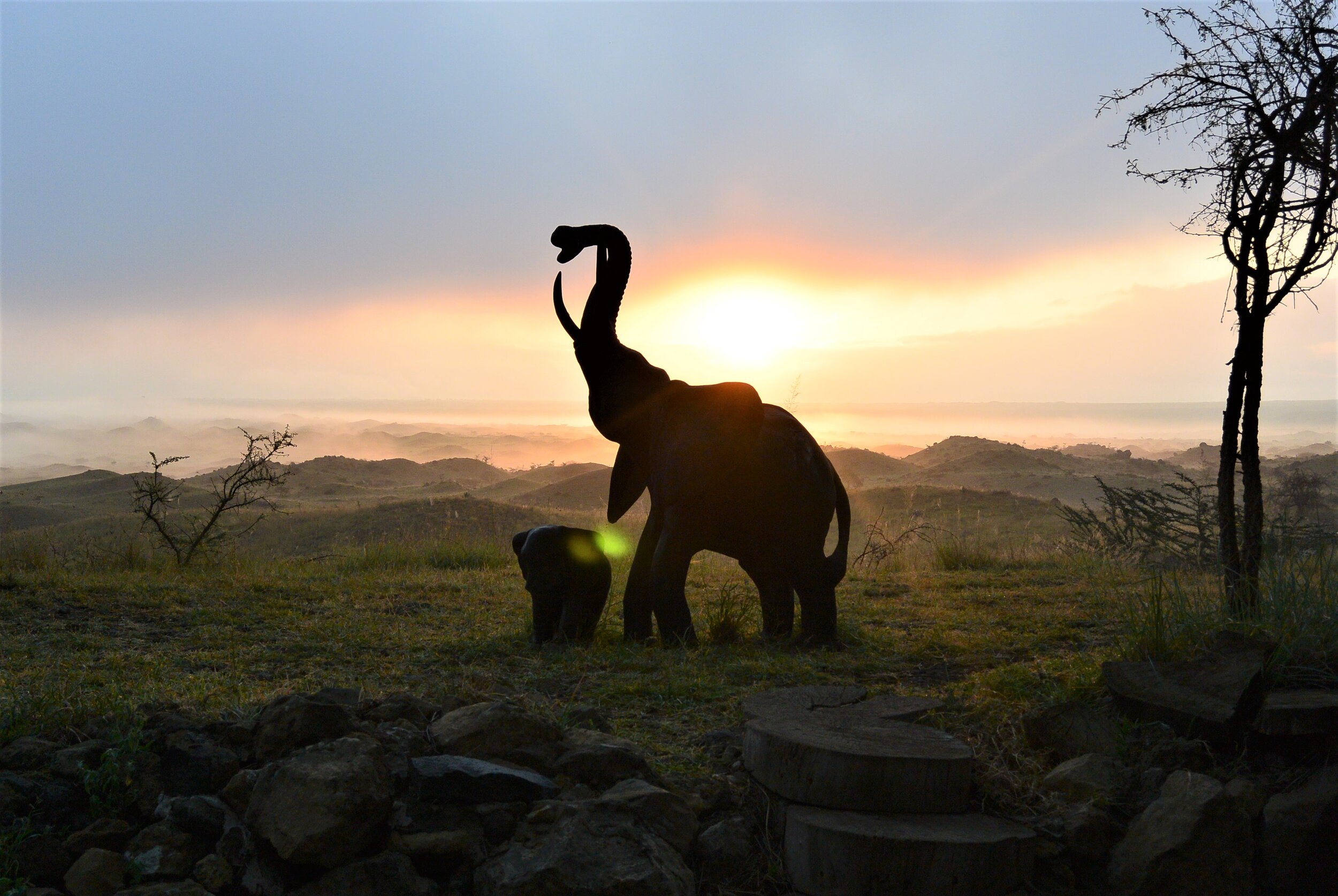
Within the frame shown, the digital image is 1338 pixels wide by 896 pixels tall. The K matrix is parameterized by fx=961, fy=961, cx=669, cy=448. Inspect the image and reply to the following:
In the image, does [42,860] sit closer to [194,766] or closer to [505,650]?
[194,766]

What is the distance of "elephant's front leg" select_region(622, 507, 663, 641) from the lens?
6.13 metres

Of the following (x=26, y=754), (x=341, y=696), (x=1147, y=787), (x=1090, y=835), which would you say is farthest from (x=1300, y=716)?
(x=26, y=754)

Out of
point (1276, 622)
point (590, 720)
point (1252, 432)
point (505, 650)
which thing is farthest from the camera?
point (505, 650)

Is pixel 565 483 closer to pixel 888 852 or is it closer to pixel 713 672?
pixel 713 672

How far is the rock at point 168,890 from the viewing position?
2.90 meters

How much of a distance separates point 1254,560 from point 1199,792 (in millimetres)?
2110

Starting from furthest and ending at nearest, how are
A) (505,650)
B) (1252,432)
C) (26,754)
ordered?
1. (505,650)
2. (1252,432)
3. (26,754)

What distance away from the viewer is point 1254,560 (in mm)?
5113

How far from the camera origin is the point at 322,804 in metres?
3.07

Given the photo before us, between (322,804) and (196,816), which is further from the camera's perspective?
(196,816)

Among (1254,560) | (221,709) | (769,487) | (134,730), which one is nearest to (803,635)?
(769,487)

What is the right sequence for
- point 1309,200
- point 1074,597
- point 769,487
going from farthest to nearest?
point 1074,597, point 769,487, point 1309,200

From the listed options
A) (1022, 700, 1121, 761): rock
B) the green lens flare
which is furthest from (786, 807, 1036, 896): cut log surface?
the green lens flare

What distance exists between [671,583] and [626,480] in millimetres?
998
